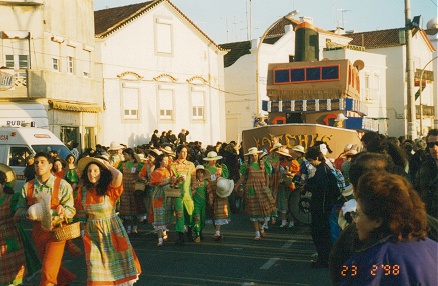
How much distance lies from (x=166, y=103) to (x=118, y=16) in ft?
17.3

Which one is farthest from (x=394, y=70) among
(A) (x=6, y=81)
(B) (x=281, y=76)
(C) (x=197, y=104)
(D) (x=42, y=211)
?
(D) (x=42, y=211)

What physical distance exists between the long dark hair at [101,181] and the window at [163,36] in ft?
89.2

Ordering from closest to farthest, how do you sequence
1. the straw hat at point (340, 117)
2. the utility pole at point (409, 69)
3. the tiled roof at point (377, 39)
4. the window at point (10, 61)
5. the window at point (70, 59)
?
1. the straw hat at point (340, 117)
2. the utility pole at point (409, 69)
3. the window at point (10, 61)
4. the window at point (70, 59)
5. the tiled roof at point (377, 39)

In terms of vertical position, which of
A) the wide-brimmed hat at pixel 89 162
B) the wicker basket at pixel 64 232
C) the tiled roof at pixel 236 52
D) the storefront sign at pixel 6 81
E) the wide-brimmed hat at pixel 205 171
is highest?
the tiled roof at pixel 236 52

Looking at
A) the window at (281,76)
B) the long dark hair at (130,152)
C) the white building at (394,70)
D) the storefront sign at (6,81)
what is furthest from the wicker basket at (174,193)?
the white building at (394,70)

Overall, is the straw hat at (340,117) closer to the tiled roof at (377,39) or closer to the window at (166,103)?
the window at (166,103)

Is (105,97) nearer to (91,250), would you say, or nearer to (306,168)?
(306,168)

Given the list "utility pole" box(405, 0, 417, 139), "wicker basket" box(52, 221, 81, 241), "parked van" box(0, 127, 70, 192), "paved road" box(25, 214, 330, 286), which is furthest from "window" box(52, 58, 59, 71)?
"wicker basket" box(52, 221, 81, 241)

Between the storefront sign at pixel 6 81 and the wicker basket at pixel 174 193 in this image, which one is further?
the storefront sign at pixel 6 81

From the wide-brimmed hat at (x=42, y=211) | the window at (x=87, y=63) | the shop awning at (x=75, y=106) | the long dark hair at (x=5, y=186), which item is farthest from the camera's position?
the window at (x=87, y=63)

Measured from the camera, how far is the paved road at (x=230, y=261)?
8734mm

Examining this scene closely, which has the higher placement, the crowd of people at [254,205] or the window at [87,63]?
the window at [87,63]

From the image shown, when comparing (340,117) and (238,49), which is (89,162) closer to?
(340,117)

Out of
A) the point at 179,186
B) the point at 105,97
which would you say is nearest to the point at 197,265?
the point at 179,186
